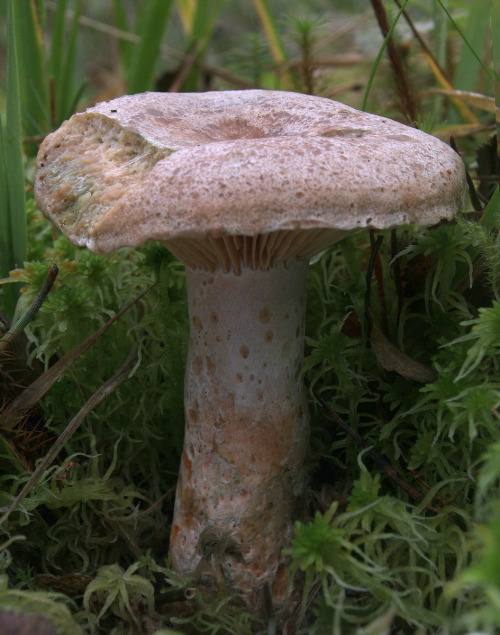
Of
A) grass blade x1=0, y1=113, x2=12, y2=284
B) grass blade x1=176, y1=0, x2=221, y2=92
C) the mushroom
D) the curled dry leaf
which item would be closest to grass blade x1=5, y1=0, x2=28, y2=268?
grass blade x1=0, y1=113, x2=12, y2=284

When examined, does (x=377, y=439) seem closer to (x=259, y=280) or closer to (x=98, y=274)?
(x=259, y=280)

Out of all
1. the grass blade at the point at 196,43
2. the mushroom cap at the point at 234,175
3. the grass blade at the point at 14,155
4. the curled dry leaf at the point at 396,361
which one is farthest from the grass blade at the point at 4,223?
the grass blade at the point at 196,43

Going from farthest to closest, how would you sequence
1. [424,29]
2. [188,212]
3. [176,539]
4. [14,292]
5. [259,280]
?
1. [424,29]
2. [14,292]
3. [176,539]
4. [259,280]
5. [188,212]

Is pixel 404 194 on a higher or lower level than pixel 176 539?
higher

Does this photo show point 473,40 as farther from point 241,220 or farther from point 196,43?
point 241,220

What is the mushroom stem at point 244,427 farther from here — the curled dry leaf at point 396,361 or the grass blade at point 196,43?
the grass blade at point 196,43

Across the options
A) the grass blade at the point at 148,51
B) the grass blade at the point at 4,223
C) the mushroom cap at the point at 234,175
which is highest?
the grass blade at the point at 148,51

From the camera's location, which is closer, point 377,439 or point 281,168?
point 281,168

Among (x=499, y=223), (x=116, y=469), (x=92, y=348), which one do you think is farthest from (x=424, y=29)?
(x=116, y=469)
